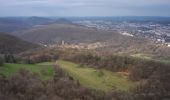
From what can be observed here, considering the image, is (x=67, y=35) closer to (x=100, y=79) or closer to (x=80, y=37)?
(x=80, y=37)

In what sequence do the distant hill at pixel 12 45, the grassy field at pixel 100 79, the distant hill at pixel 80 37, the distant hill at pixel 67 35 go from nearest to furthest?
the grassy field at pixel 100 79 < the distant hill at pixel 12 45 < the distant hill at pixel 80 37 < the distant hill at pixel 67 35

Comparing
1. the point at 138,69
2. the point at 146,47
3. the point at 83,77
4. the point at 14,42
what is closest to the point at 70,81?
the point at 83,77

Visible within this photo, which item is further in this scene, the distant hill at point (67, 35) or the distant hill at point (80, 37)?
the distant hill at point (67, 35)

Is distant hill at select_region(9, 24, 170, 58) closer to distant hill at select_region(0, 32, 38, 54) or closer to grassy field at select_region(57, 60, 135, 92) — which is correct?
distant hill at select_region(0, 32, 38, 54)

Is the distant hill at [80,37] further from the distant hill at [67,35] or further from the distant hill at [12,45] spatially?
the distant hill at [12,45]

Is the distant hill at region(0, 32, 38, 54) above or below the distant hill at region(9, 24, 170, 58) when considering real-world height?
above

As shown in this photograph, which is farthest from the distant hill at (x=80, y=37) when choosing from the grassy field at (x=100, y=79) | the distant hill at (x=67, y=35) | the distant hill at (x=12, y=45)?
the grassy field at (x=100, y=79)

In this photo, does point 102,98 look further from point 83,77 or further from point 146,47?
point 146,47

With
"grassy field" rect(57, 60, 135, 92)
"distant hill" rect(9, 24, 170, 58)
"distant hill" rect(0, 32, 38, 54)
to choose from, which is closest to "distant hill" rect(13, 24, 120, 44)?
"distant hill" rect(9, 24, 170, 58)

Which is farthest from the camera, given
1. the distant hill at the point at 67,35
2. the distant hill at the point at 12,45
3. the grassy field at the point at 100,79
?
the distant hill at the point at 67,35
